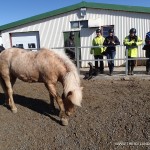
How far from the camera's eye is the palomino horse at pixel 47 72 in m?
5.31

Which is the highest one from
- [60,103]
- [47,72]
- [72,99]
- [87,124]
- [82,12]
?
[82,12]

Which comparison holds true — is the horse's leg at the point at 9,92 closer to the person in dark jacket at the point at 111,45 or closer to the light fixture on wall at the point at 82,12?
the person in dark jacket at the point at 111,45

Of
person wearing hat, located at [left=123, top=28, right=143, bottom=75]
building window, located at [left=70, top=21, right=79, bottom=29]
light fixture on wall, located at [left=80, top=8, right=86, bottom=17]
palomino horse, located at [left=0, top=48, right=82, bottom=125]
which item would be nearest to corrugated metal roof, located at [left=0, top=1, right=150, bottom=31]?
light fixture on wall, located at [left=80, top=8, right=86, bottom=17]

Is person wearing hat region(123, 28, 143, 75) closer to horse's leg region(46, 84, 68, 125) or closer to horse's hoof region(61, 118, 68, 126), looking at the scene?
horse's leg region(46, 84, 68, 125)

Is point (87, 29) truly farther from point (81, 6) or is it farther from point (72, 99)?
point (72, 99)

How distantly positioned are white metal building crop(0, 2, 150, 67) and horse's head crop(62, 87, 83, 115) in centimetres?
842

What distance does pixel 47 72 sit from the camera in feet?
19.0

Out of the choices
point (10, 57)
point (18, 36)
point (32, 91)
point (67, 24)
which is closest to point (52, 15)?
point (67, 24)

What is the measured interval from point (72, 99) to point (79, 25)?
9.21 metres

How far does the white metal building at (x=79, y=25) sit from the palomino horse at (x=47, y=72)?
750cm

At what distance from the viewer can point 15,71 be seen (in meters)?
6.39

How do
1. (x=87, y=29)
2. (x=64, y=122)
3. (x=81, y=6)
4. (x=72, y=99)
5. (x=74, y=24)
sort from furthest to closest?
(x=74, y=24) < (x=87, y=29) < (x=81, y=6) < (x=64, y=122) < (x=72, y=99)

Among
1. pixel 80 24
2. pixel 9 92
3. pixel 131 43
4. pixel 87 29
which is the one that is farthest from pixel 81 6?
pixel 9 92

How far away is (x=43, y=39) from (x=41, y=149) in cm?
1026
